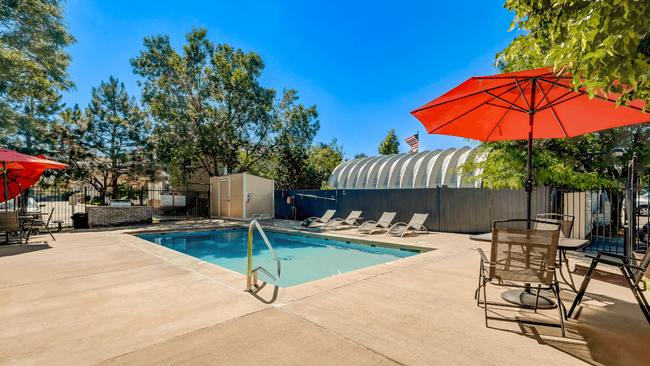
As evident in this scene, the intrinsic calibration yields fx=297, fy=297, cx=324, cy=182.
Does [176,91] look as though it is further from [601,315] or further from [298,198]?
[601,315]

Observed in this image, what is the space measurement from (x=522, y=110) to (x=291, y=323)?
3449mm

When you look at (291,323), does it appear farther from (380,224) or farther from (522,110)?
(380,224)

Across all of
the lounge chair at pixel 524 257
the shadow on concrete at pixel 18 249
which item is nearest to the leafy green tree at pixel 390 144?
the shadow on concrete at pixel 18 249

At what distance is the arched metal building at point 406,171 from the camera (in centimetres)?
1842

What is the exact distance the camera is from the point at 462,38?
15.5m

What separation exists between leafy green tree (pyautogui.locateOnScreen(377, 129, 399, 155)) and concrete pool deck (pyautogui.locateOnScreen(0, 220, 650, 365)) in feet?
91.4

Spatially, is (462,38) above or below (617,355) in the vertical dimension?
above

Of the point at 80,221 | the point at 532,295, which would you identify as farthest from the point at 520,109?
the point at 80,221

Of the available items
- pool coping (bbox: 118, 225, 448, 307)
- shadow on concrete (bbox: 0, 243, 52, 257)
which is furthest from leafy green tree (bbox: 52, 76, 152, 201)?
pool coping (bbox: 118, 225, 448, 307)

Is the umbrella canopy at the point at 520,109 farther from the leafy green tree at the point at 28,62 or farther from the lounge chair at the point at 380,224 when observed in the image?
the leafy green tree at the point at 28,62

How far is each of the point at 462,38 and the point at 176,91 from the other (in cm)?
1529

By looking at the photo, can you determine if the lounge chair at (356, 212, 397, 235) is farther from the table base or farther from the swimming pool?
the table base

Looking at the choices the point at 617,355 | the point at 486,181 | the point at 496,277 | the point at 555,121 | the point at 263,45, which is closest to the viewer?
the point at 617,355

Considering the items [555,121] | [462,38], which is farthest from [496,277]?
[462,38]
